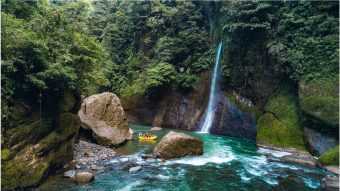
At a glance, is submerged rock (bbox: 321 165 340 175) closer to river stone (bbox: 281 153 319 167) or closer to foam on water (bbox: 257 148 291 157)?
river stone (bbox: 281 153 319 167)

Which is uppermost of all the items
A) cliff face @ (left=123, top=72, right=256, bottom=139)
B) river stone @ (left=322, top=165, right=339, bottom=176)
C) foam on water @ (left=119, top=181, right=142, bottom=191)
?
cliff face @ (left=123, top=72, right=256, bottom=139)

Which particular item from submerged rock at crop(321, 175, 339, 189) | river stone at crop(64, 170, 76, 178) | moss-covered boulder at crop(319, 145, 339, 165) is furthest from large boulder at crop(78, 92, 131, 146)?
moss-covered boulder at crop(319, 145, 339, 165)

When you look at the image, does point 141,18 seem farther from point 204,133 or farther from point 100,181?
point 100,181

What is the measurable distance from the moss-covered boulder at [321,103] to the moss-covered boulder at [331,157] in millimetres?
1485

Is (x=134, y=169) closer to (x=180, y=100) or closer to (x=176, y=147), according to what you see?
(x=176, y=147)

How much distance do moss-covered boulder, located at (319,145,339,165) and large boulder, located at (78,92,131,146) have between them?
11219 mm

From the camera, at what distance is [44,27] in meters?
11.9

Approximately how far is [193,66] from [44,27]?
57.8 feet

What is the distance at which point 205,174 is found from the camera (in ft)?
43.8

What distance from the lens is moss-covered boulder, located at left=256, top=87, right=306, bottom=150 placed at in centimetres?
1862

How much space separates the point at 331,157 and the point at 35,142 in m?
13.4

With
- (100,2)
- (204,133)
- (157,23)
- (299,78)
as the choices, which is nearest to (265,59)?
(299,78)

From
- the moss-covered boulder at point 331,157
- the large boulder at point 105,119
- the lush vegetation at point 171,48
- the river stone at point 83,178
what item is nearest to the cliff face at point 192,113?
the lush vegetation at point 171,48

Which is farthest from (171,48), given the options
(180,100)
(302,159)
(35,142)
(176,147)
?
(35,142)
